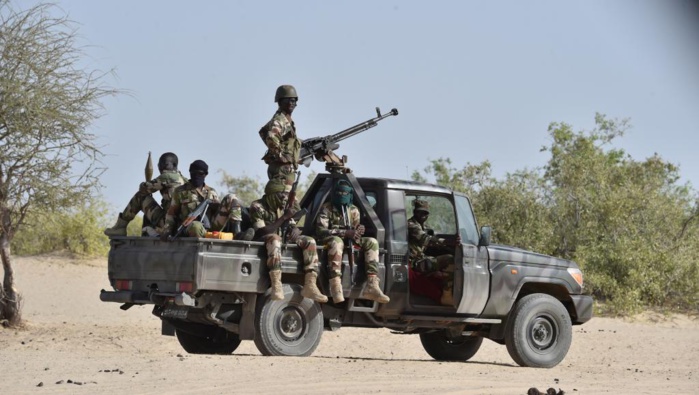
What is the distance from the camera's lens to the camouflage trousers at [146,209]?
12.9 meters

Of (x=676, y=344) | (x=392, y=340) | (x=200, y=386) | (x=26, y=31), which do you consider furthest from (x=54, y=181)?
(x=676, y=344)

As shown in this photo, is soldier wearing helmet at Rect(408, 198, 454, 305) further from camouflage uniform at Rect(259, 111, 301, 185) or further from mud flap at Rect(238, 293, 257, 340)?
mud flap at Rect(238, 293, 257, 340)

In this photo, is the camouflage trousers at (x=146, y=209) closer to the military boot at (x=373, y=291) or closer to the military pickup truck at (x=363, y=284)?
the military pickup truck at (x=363, y=284)

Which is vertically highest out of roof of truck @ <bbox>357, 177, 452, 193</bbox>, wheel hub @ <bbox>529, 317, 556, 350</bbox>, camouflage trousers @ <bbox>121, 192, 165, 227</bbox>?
roof of truck @ <bbox>357, 177, 452, 193</bbox>

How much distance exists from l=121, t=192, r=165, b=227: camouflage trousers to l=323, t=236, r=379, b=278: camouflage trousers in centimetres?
195

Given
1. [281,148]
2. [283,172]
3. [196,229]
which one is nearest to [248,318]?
[196,229]

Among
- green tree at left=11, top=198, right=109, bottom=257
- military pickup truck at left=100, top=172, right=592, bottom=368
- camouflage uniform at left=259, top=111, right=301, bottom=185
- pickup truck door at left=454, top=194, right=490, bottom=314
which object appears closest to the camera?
military pickup truck at left=100, top=172, right=592, bottom=368

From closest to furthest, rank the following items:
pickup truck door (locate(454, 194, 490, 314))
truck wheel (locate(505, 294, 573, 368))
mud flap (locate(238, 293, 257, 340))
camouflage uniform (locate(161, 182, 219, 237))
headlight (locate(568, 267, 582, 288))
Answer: mud flap (locate(238, 293, 257, 340)), camouflage uniform (locate(161, 182, 219, 237)), pickup truck door (locate(454, 194, 490, 314)), truck wheel (locate(505, 294, 573, 368)), headlight (locate(568, 267, 582, 288))

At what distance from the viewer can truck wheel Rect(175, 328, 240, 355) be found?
1350cm

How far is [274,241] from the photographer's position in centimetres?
1179

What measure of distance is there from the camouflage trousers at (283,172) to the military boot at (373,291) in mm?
1320

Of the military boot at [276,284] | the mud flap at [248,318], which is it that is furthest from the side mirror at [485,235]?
the mud flap at [248,318]

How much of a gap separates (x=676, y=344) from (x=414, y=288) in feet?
22.6

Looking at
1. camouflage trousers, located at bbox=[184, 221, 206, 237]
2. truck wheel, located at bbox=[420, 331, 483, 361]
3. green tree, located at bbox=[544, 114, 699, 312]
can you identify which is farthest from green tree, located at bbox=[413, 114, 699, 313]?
camouflage trousers, located at bbox=[184, 221, 206, 237]
